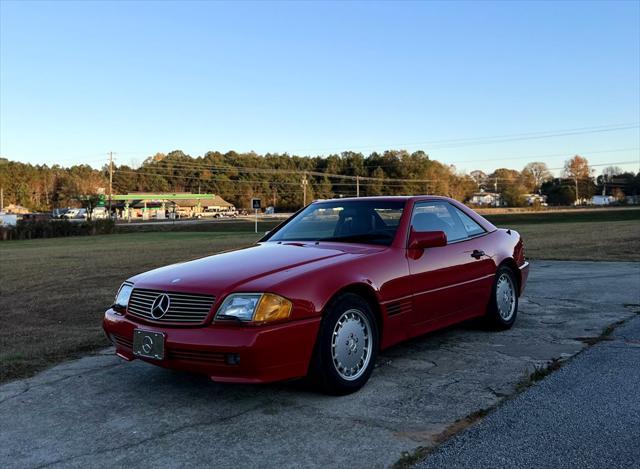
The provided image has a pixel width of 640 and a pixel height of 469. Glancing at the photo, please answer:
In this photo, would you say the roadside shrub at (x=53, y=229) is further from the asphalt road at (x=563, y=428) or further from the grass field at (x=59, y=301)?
the asphalt road at (x=563, y=428)

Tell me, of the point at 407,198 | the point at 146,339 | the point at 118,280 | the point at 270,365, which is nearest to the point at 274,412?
the point at 270,365

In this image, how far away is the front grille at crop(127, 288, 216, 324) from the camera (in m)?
3.71

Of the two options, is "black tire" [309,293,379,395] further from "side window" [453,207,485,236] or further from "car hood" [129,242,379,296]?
"side window" [453,207,485,236]

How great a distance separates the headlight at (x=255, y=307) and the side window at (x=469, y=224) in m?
2.74

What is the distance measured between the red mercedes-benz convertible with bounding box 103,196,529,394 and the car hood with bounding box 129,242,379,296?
0.01 m

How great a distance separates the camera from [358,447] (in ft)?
10.2

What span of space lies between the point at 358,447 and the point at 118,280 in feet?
31.6

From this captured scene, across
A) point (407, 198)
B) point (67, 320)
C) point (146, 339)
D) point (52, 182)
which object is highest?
point (52, 182)

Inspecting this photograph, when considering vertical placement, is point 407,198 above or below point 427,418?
above

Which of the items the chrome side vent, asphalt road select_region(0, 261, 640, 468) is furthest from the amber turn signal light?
the chrome side vent

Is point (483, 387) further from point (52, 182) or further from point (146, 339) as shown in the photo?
point (52, 182)

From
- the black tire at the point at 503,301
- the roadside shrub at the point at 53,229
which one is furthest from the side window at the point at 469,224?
the roadside shrub at the point at 53,229

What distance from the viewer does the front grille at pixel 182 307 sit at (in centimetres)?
371

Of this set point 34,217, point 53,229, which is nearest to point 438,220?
point 53,229
